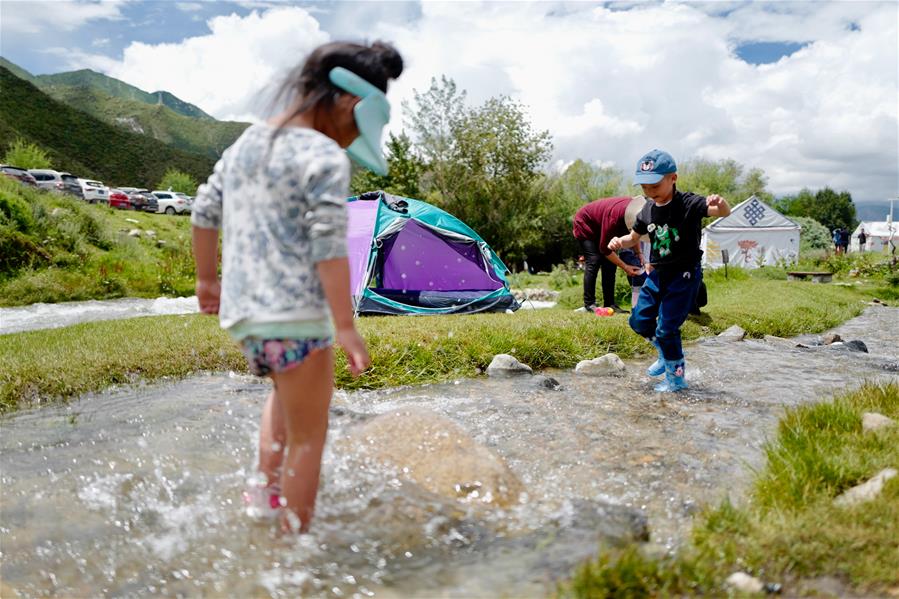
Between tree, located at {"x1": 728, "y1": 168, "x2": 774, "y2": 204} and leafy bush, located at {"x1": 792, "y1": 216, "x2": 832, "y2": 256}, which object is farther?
tree, located at {"x1": 728, "y1": 168, "x2": 774, "y2": 204}

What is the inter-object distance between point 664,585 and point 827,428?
1.89 meters

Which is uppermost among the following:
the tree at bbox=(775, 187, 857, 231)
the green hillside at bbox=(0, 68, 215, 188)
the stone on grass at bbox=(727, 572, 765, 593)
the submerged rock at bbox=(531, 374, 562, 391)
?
the green hillside at bbox=(0, 68, 215, 188)

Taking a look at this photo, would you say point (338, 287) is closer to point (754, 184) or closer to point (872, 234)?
point (754, 184)

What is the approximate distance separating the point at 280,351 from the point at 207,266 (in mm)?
600

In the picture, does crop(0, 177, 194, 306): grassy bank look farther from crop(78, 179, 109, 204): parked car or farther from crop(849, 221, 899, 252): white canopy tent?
crop(849, 221, 899, 252): white canopy tent

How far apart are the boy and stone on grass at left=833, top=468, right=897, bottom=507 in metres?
2.34

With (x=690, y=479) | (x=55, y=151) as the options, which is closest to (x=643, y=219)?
(x=690, y=479)

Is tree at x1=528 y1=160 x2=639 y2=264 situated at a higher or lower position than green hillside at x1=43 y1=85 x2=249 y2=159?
lower

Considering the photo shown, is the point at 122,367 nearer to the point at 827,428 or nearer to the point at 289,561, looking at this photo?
the point at 289,561

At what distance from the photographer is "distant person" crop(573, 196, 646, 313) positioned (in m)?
8.79

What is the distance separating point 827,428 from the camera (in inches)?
128

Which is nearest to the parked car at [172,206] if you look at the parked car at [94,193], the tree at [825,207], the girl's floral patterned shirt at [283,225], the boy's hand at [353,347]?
the parked car at [94,193]

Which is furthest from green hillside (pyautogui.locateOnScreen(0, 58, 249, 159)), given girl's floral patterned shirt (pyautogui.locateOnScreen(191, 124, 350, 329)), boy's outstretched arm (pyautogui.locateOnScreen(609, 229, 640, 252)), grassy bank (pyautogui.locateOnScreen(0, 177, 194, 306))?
girl's floral patterned shirt (pyautogui.locateOnScreen(191, 124, 350, 329))

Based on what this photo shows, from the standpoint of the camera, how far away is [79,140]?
256ft
